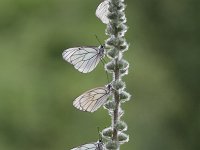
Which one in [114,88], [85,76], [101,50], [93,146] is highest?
[85,76]

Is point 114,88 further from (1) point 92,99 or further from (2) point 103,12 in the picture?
(2) point 103,12

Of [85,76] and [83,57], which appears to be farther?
[85,76]

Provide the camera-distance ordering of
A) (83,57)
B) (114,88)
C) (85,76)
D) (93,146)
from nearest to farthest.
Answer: (114,88)
(93,146)
(83,57)
(85,76)

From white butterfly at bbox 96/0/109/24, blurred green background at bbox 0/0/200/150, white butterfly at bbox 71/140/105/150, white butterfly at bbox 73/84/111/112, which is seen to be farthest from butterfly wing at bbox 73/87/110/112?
blurred green background at bbox 0/0/200/150

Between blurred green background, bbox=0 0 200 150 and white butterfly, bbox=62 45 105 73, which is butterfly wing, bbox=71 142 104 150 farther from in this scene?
blurred green background, bbox=0 0 200 150

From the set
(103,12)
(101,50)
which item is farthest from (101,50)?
(103,12)

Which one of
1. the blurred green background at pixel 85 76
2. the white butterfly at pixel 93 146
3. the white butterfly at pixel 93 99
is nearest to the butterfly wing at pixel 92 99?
the white butterfly at pixel 93 99
